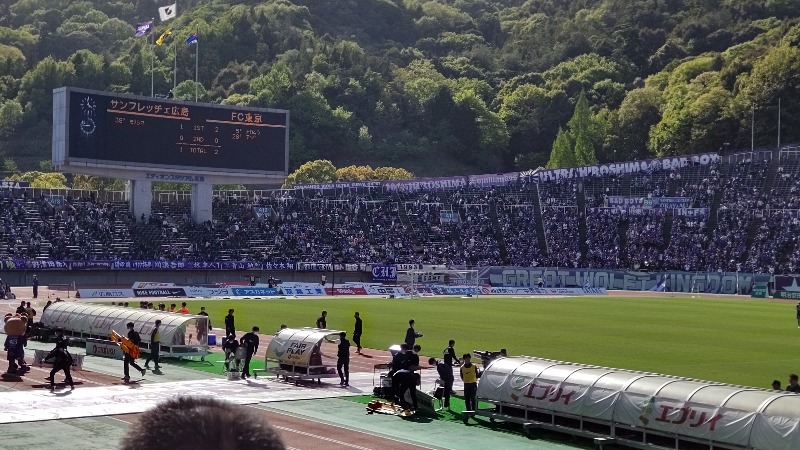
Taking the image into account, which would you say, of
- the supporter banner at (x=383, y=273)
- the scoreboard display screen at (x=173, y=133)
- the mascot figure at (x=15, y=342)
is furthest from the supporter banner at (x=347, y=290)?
the mascot figure at (x=15, y=342)

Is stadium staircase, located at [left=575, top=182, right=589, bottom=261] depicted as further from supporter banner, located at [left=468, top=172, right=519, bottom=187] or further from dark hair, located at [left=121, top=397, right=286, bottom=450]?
dark hair, located at [left=121, top=397, right=286, bottom=450]

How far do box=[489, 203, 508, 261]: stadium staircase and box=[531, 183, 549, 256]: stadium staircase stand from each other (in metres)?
3.19

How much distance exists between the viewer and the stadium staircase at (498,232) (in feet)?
330

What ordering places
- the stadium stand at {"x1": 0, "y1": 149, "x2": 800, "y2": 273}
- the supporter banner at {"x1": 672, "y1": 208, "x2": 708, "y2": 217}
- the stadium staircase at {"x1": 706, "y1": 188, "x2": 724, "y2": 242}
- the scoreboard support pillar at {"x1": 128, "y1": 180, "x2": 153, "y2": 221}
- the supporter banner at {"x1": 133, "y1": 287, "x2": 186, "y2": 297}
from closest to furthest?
the supporter banner at {"x1": 133, "y1": 287, "x2": 186, "y2": 297} < the stadium stand at {"x1": 0, "y1": 149, "x2": 800, "y2": 273} < the scoreboard support pillar at {"x1": 128, "y1": 180, "x2": 153, "y2": 221} < the stadium staircase at {"x1": 706, "y1": 188, "x2": 724, "y2": 242} < the supporter banner at {"x1": 672, "y1": 208, "x2": 708, "y2": 217}

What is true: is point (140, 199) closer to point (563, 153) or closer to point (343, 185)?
point (343, 185)

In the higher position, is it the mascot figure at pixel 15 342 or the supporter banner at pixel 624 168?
the supporter banner at pixel 624 168

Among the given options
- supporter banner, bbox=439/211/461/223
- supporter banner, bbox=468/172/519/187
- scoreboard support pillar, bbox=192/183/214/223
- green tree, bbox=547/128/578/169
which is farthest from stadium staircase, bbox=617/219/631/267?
green tree, bbox=547/128/578/169

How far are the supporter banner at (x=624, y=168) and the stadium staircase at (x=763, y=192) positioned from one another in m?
4.97

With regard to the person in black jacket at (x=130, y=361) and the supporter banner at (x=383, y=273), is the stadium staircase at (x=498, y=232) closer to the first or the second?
the supporter banner at (x=383, y=273)

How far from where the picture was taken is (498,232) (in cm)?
10312

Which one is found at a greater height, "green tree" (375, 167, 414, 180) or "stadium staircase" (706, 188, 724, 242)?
"green tree" (375, 167, 414, 180)

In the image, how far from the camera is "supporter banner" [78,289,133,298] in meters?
67.9

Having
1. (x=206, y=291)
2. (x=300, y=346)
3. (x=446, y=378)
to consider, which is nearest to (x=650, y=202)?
(x=206, y=291)

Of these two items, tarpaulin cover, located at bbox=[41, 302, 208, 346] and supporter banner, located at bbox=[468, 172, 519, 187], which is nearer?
tarpaulin cover, located at bbox=[41, 302, 208, 346]
